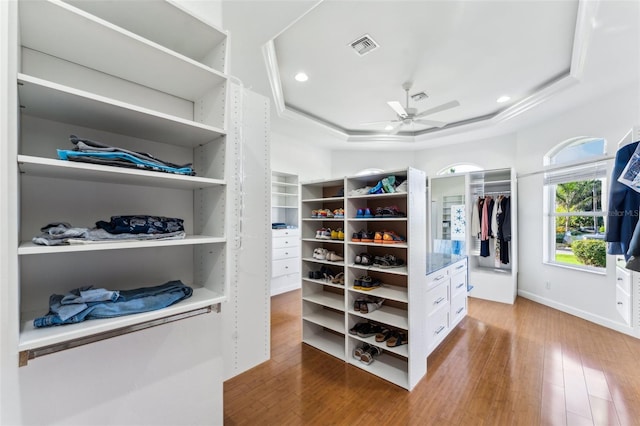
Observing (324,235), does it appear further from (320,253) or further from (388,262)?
(388,262)

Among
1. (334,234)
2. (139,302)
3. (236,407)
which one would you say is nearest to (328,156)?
(334,234)

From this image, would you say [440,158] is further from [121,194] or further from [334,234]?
[121,194]

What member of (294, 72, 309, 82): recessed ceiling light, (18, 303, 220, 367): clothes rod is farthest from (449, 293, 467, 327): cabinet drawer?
(294, 72, 309, 82): recessed ceiling light

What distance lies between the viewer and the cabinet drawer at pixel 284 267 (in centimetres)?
453

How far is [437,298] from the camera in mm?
2668

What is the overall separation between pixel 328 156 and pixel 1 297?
5788mm

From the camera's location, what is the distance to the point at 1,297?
689 millimetres

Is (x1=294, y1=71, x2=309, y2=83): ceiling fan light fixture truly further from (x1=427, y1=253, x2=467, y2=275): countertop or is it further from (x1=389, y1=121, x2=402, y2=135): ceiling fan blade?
(x1=427, y1=253, x2=467, y2=275): countertop

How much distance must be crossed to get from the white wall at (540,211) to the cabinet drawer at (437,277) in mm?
2336

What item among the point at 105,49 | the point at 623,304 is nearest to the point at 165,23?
the point at 105,49

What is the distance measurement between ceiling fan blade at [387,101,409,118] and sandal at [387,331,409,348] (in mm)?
2564

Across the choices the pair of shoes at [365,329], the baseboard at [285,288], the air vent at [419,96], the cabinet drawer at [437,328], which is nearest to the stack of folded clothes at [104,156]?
the pair of shoes at [365,329]

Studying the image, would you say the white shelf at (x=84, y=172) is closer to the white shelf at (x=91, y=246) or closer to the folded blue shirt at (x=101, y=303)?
the white shelf at (x=91, y=246)

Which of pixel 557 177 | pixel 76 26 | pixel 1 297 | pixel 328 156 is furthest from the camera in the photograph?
pixel 328 156
